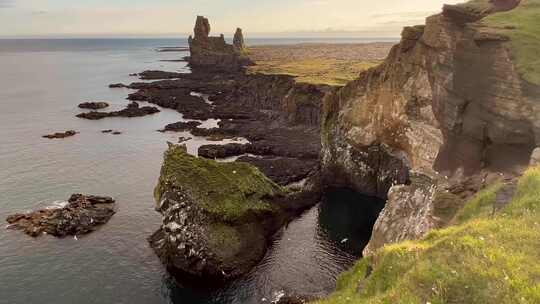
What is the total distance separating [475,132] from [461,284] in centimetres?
2574

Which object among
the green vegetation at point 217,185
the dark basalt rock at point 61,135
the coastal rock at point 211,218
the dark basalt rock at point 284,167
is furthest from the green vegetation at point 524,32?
the dark basalt rock at point 61,135

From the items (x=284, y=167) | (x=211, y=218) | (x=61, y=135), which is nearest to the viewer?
(x=211, y=218)

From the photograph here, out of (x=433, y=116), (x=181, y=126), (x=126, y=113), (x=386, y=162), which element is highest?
(x=433, y=116)

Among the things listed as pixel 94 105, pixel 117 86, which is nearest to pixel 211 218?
pixel 94 105

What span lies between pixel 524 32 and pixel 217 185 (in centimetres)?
3178

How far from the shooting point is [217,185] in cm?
4841

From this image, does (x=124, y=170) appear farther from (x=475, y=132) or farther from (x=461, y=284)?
(x=461, y=284)

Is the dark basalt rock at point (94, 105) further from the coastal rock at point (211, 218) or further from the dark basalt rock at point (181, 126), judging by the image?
the coastal rock at point (211, 218)

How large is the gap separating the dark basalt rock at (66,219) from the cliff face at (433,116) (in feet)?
110

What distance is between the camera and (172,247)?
44.1 m

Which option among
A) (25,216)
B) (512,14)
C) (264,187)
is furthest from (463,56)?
(25,216)

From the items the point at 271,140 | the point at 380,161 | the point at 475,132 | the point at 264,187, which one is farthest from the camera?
the point at 271,140

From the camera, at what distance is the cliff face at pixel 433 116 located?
34.5 m

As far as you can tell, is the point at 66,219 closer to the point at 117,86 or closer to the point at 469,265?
the point at 469,265
